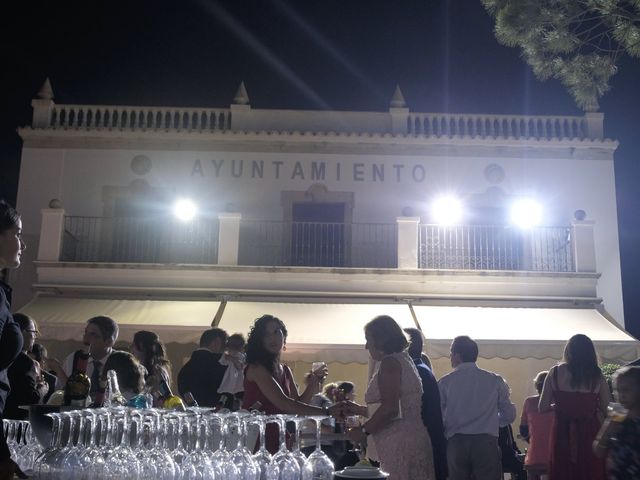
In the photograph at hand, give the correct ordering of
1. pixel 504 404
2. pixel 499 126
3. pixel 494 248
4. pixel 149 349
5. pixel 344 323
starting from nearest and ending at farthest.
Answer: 1. pixel 149 349
2. pixel 504 404
3. pixel 344 323
4. pixel 494 248
5. pixel 499 126

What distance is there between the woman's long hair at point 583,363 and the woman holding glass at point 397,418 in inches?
75.3

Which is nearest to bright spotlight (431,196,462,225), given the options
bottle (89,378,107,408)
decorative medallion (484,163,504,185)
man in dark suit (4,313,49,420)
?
decorative medallion (484,163,504,185)

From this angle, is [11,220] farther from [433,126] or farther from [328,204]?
[433,126]

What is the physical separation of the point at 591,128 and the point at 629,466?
13189 millimetres

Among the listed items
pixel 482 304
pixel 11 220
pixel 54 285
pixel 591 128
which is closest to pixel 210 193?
pixel 54 285

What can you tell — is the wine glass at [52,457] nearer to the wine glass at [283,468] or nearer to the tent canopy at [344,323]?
the wine glass at [283,468]

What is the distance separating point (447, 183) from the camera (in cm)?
1514

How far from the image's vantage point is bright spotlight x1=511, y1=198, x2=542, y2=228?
588 inches

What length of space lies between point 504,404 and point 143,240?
10.2 m

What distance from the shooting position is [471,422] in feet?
18.7

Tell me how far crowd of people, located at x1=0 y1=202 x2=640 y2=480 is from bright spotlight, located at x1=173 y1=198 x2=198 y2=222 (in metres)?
8.39

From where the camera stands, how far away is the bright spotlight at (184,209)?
14875 millimetres

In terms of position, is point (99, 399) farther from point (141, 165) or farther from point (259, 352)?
point (141, 165)

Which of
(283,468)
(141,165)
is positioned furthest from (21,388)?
(141,165)
